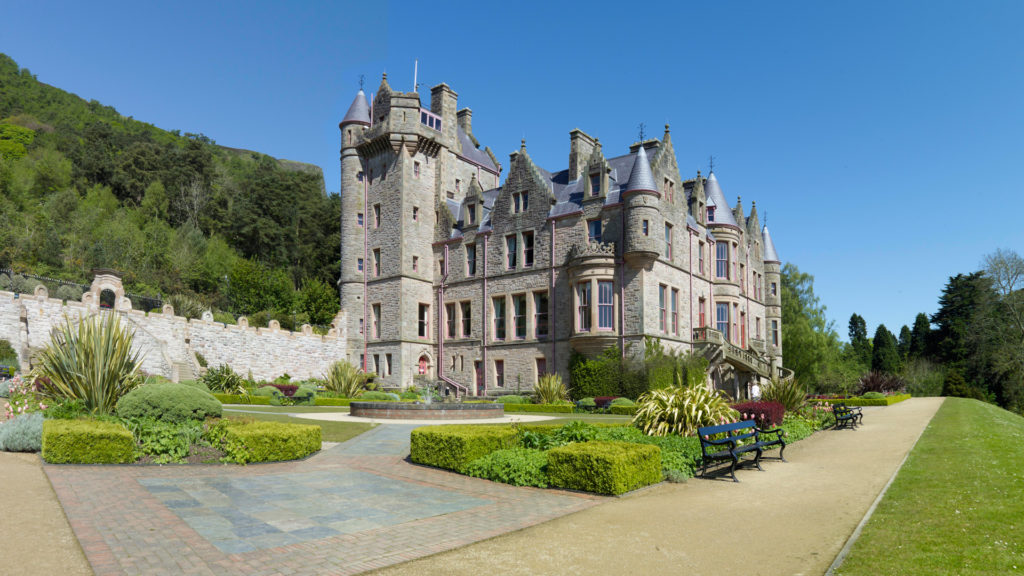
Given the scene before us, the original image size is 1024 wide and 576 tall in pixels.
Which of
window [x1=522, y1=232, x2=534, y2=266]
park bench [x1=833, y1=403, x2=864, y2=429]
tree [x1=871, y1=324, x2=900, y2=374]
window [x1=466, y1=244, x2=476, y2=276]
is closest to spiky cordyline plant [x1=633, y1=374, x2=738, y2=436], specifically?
park bench [x1=833, y1=403, x2=864, y2=429]

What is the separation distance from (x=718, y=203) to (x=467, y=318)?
18624mm

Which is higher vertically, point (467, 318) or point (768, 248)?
point (768, 248)

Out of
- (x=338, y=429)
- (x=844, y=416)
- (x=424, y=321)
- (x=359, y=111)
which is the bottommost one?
(x=844, y=416)

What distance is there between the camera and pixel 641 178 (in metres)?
33.2

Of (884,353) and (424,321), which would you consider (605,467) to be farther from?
(884,353)

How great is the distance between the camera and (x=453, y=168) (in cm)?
4438

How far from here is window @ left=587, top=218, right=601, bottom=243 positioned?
35312 mm

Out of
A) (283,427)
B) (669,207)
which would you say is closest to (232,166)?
(669,207)

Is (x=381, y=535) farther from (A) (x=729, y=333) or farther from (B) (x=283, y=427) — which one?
(A) (x=729, y=333)

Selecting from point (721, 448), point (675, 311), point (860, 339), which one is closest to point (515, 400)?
point (675, 311)

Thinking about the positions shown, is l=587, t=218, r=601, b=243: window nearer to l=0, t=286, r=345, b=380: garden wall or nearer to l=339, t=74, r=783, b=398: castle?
l=339, t=74, r=783, b=398: castle

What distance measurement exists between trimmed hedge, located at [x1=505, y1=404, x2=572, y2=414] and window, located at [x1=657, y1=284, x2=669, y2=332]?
8499 mm

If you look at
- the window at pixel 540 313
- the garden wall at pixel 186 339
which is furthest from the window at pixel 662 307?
the garden wall at pixel 186 339

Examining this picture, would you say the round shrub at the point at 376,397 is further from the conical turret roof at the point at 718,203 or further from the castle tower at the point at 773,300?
the castle tower at the point at 773,300
